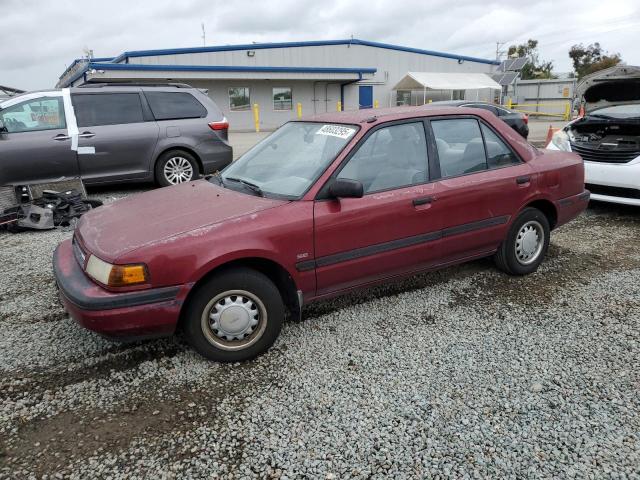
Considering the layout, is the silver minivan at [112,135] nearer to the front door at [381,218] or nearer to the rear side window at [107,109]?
the rear side window at [107,109]

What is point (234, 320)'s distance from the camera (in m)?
2.89

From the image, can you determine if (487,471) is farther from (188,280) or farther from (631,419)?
(188,280)

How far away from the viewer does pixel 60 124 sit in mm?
7105

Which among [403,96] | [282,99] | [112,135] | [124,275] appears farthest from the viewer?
[403,96]

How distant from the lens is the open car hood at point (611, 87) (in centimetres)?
749

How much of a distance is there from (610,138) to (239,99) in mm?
23006

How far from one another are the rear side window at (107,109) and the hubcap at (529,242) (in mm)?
6131

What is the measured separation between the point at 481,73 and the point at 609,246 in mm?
37997

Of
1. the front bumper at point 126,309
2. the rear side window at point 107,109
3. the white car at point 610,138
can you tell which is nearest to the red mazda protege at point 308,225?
the front bumper at point 126,309

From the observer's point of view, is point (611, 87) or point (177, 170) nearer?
point (177, 170)

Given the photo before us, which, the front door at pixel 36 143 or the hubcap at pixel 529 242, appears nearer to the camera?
the hubcap at pixel 529 242

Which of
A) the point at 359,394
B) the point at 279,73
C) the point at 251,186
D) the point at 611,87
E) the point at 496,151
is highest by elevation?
the point at 279,73

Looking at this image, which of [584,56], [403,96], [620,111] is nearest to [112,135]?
[620,111]

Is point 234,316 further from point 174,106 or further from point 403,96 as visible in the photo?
point 403,96
